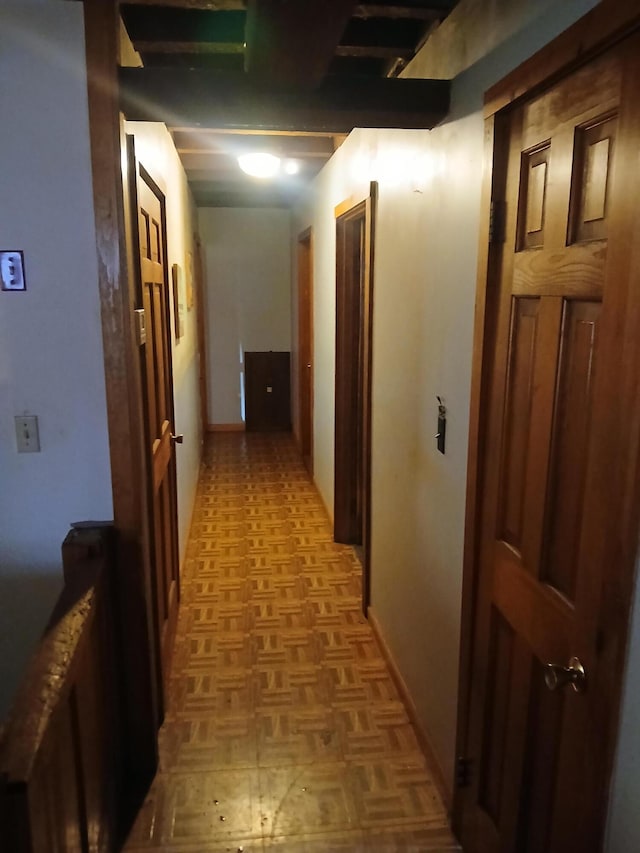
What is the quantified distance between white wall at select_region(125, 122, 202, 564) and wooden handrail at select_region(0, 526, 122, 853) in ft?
4.47

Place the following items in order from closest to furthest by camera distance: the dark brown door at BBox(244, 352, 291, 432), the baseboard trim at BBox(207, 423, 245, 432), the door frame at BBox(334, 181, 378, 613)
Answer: the door frame at BBox(334, 181, 378, 613)
the dark brown door at BBox(244, 352, 291, 432)
the baseboard trim at BBox(207, 423, 245, 432)

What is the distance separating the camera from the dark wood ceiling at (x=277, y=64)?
139 centimetres

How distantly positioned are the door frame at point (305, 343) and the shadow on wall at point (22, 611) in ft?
10.2

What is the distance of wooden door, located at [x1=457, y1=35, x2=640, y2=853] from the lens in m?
1.02

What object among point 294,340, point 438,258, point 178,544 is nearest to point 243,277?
point 294,340

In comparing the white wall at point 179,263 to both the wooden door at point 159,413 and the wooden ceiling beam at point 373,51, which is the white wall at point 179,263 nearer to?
the wooden door at point 159,413

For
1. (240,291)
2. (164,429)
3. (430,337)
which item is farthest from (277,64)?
(240,291)

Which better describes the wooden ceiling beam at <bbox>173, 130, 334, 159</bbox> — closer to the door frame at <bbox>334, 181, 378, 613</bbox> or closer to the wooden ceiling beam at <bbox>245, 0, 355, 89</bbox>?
the door frame at <bbox>334, 181, 378, 613</bbox>

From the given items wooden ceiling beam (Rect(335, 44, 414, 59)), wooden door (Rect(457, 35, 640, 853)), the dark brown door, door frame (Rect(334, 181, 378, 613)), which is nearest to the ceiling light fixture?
door frame (Rect(334, 181, 378, 613))

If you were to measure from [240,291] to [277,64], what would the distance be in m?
4.84

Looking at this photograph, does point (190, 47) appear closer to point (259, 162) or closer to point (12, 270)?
point (12, 270)

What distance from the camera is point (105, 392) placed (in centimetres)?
180

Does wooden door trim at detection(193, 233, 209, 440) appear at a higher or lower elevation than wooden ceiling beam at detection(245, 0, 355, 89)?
lower

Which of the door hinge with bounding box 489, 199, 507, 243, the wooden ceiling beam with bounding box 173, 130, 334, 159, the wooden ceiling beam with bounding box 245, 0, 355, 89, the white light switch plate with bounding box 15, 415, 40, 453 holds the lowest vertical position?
the white light switch plate with bounding box 15, 415, 40, 453
